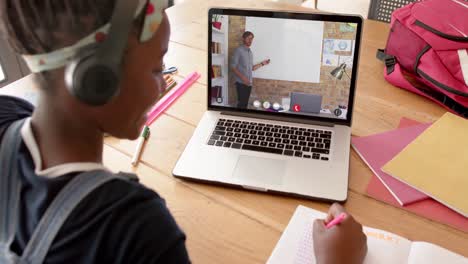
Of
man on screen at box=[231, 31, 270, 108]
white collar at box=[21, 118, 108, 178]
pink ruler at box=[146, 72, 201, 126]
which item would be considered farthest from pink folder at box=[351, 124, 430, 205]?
white collar at box=[21, 118, 108, 178]

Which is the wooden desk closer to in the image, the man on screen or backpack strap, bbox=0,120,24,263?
the man on screen

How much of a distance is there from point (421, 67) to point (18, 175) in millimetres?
944

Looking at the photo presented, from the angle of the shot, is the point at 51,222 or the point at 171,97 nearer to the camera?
the point at 51,222

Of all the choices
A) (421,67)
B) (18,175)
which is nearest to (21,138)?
(18,175)

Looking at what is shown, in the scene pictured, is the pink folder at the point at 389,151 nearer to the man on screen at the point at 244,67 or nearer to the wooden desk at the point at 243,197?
the wooden desk at the point at 243,197

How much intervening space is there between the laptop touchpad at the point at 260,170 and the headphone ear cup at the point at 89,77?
1.41 feet

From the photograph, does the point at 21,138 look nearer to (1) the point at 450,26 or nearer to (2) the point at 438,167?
(2) the point at 438,167

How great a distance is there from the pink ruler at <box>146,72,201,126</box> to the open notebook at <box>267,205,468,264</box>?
0.45 m

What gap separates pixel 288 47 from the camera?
97 centimetres

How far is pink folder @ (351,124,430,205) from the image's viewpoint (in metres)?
0.83

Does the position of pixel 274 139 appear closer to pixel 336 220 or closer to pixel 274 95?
pixel 274 95

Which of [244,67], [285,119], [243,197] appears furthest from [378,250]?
[244,67]

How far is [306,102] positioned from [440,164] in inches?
11.6

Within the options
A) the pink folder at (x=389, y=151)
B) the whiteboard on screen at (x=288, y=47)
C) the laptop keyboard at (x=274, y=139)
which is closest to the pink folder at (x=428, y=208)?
the pink folder at (x=389, y=151)
